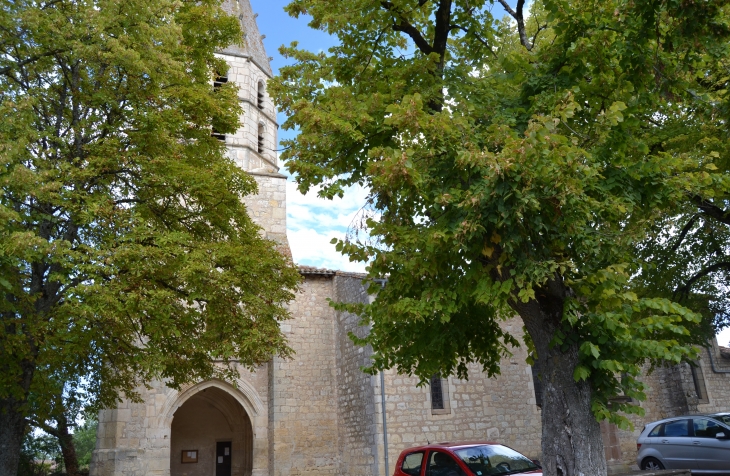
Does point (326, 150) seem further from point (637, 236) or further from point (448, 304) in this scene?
point (637, 236)

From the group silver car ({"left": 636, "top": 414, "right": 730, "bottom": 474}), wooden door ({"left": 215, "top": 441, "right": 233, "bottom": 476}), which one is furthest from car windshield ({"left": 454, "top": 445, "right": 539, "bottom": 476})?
wooden door ({"left": 215, "top": 441, "right": 233, "bottom": 476})

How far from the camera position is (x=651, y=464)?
12.1 metres

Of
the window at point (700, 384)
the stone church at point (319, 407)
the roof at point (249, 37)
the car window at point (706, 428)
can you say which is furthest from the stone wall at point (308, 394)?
the window at point (700, 384)

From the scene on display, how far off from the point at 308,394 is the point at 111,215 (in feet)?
35.2

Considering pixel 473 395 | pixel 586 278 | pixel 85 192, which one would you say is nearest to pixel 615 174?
pixel 586 278

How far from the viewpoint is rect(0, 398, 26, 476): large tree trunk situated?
8.09 meters

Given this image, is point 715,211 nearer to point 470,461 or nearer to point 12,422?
point 470,461

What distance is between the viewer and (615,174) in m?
6.53

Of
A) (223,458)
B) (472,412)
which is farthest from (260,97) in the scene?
(472,412)

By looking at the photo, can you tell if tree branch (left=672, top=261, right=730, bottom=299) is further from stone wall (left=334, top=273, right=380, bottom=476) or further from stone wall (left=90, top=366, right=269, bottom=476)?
stone wall (left=90, top=366, right=269, bottom=476)

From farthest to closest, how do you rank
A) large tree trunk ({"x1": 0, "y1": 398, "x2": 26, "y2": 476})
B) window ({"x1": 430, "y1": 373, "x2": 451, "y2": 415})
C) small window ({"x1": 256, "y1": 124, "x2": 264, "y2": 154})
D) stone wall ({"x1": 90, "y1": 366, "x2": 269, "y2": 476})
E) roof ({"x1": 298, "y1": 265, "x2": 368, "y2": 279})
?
1. small window ({"x1": 256, "y1": 124, "x2": 264, "y2": 154})
2. roof ({"x1": 298, "y1": 265, "x2": 368, "y2": 279})
3. window ({"x1": 430, "y1": 373, "x2": 451, "y2": 415})
4. stone wall ({"x1": 90, "y1": 366, "x2": 269, "y2": 476})
5. large tree trunk ({"x1": 0, "y1": 398, "x2": 26, "y2": 476})

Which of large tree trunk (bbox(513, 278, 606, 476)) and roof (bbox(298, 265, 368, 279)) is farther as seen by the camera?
roof (bbox(298, 265, 368, 279))

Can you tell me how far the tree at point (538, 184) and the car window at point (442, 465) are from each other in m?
1.39

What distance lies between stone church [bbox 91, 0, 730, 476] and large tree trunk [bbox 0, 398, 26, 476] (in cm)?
721
